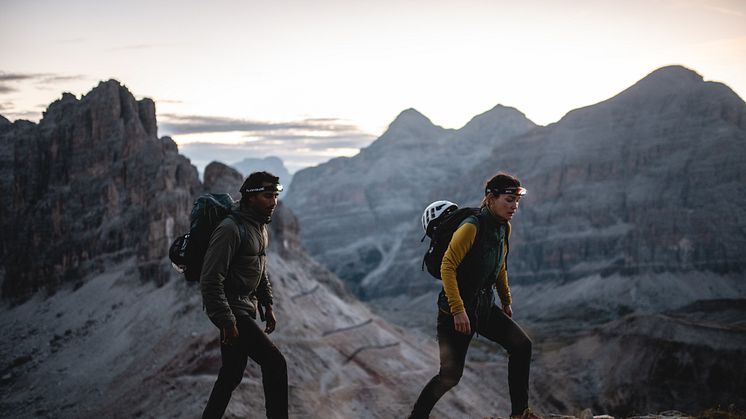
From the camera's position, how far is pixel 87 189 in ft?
352

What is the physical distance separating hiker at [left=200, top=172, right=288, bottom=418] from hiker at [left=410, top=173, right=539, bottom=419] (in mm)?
2203

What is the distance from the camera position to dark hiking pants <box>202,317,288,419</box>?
401 inches

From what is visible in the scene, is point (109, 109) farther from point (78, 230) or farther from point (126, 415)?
point (126, 415)

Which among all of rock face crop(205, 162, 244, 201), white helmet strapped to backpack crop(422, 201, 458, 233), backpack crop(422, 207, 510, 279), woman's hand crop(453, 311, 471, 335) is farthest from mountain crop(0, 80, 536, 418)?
woman's hand crop(453, 311, 471, 335)

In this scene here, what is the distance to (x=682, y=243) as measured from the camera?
183 meters

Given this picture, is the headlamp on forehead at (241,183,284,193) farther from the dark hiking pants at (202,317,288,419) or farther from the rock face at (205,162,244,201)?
the rock face at (205,162,244,201)

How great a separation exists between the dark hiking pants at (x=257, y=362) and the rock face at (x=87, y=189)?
Result: 257 feet

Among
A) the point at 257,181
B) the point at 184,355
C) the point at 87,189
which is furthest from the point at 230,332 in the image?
the point at 87,189

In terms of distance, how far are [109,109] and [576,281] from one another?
424 ft

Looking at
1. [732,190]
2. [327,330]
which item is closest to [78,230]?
[327,330]

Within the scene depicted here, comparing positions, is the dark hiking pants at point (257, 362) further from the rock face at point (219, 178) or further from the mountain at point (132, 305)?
the rock face at point (219, 178)

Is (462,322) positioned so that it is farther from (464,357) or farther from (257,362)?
(257,362)

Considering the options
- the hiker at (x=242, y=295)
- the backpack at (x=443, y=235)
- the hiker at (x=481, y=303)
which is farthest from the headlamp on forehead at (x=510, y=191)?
the hiker at (x=242, y=295)

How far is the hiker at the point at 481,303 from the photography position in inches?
415
